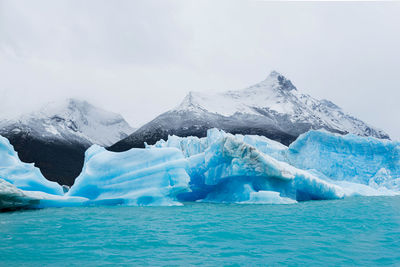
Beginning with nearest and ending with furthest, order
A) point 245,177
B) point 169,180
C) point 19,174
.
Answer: point 169,180, point 245,177, point 19,174

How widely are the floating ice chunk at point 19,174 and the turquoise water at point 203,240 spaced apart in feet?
18.0

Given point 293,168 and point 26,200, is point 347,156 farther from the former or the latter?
point 26,200

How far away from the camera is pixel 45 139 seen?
57844 millimetres

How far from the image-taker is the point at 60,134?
62.9 metres

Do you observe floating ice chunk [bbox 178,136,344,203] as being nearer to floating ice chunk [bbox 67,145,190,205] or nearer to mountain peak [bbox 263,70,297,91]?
floating ice chunk [bbox 67,145,190,205]

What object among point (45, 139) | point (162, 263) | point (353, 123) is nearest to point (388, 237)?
point (162, 263)

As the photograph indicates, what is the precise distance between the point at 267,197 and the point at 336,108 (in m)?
89.9

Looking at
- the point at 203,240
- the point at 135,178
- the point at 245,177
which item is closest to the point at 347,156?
the point at 245,177

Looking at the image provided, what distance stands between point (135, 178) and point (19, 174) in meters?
5.03

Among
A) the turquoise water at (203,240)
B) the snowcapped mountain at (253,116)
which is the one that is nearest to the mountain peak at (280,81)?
the snowcapped mountain at (253,116)

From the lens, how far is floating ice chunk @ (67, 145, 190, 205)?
1315cm

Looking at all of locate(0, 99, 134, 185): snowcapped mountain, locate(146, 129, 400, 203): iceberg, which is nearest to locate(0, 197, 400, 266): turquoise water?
locate(146, 129, 400, 203): iceberg

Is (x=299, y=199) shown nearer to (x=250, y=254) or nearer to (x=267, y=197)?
(x=267, y=197)

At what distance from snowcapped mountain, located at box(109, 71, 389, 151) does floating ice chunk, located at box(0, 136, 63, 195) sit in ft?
115
